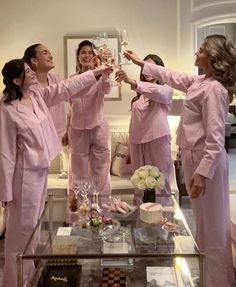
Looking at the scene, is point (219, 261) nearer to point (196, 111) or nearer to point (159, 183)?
point (159, 183)

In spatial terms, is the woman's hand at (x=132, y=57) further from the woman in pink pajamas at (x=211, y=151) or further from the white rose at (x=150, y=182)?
the white rose at (x=150, y=182)

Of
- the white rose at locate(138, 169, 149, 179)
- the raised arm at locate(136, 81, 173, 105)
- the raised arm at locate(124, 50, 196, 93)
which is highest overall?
the raised arm at locate(124, 50, 196, 93)

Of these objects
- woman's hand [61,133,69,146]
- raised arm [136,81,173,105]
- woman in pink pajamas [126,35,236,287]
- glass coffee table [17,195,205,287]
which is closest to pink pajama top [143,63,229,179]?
woman in pink pajamas [126,35,236,287]

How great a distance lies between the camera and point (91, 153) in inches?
148

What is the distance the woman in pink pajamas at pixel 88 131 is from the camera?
11.6 feet

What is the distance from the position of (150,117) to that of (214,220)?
122 cm

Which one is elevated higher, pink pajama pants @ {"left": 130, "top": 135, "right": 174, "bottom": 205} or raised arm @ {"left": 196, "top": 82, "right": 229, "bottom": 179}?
raised arm @ {"left": 196, "top": 82, "right": 229, "bottom": 179}

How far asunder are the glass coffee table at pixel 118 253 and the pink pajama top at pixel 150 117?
1213 millimetres

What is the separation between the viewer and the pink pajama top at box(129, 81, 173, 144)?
3.56 m

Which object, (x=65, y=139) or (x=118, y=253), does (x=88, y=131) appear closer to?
(x=65, y=139)

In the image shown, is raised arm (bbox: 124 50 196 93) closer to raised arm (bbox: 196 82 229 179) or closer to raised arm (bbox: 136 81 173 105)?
raised arm (bbox: 136 81 173 105)

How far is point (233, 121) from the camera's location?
7.08 meters

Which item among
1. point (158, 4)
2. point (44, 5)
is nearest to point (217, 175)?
point (158, 4)

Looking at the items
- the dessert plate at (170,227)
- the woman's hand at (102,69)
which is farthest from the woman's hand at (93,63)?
the dessert plate at (170,227)
